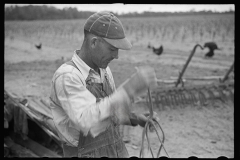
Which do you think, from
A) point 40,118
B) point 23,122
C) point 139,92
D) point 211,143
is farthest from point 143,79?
point 211,143

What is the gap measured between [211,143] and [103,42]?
4.38 meters

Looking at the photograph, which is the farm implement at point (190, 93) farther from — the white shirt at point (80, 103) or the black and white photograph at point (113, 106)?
the white shirt at point (80, 103)

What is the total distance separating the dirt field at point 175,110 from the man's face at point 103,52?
3461 mm

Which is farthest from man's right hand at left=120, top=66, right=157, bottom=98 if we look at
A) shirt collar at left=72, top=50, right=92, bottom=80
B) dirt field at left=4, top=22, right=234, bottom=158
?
dirt field at left=4, top=22, right=234, bottom=158

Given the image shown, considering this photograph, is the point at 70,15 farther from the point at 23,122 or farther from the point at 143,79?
the point at 143,79

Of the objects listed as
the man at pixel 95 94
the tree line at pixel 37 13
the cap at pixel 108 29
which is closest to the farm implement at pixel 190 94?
the man at pixel 95 94

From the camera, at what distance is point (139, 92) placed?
56.7 inches

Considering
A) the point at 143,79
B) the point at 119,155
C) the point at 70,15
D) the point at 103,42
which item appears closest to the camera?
the point at 143,79

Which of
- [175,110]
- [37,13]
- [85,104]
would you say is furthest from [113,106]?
[37,13]

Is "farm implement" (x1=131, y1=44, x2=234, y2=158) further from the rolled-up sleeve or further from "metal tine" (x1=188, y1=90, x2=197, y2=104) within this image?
the rolled-up sleeve

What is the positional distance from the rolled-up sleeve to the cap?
36 cm

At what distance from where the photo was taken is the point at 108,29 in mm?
1661

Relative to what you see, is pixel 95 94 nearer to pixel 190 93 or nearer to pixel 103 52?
pixel 103 52

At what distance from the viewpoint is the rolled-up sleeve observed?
57.2 inches
